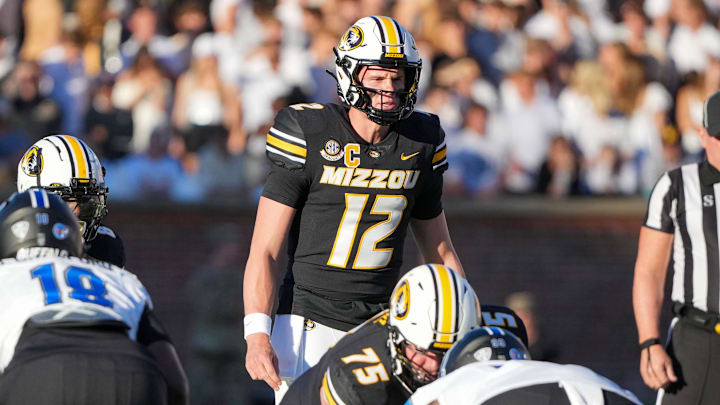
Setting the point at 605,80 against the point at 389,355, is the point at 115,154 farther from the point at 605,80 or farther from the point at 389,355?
the point at 389,355

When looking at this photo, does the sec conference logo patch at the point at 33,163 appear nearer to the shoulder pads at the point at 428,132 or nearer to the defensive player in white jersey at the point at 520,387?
the shoulder pads at the point at 428,132

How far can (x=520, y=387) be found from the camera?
3166 millimetres

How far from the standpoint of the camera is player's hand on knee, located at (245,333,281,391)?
15.1 feet

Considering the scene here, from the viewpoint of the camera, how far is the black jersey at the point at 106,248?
17.1ft

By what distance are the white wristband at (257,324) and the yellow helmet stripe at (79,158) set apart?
3.63ft

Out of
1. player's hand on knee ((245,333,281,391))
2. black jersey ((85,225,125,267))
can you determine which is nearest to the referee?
player's hand on knee ((245,333,281,391))

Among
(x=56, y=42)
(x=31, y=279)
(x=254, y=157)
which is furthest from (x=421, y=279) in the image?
(x=56, y=42)

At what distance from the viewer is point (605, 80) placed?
436 inches

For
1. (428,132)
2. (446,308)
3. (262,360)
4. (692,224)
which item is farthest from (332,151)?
(692,224)

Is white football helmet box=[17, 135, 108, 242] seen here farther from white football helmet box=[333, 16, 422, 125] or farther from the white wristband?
white football helmet box=[333, 16, 422, 125]

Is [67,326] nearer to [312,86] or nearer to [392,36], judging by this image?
[392,36]

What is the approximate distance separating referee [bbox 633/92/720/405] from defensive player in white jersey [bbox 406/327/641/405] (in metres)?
2.42

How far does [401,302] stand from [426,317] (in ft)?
0.45

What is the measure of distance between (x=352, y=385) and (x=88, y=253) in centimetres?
173
